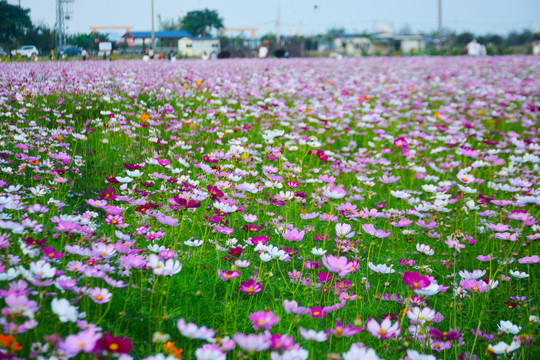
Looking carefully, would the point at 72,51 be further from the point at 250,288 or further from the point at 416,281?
the point at 416,281

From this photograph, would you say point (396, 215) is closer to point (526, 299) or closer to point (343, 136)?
point (526, 299)

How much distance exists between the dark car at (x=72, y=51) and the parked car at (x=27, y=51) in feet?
2.05

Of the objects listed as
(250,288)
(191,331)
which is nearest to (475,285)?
(250,288)

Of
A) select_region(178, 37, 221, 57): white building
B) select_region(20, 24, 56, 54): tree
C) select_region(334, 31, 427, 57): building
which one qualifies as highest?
select_region(334, 31, 427, 57): building

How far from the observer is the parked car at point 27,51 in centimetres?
581

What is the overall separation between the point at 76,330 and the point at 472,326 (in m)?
1.56

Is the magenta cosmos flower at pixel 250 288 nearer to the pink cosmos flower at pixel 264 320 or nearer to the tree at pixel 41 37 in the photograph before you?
the pink cosmos flower at pixel 264 320

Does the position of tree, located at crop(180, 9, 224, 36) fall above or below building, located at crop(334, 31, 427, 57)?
below

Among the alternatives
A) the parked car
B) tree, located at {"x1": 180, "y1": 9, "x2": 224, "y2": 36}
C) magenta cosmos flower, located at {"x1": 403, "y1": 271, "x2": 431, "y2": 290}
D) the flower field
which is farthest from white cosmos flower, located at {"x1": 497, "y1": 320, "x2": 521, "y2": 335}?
tree, located at {"x1": 180, "y1": 9, "x2": 224, "y2": 36}

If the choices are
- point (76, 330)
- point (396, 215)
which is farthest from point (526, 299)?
point (76, 330)

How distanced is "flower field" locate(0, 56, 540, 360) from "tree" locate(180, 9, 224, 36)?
33915 millimetres

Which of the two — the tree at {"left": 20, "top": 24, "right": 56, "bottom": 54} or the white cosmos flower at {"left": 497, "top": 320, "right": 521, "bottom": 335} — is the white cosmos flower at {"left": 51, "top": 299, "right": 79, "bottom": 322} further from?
the tree at {"left": 20, "top": 24, "right": 56, "bottom": 54}

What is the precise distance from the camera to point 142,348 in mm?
1305

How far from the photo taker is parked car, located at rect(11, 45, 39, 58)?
229 inches
